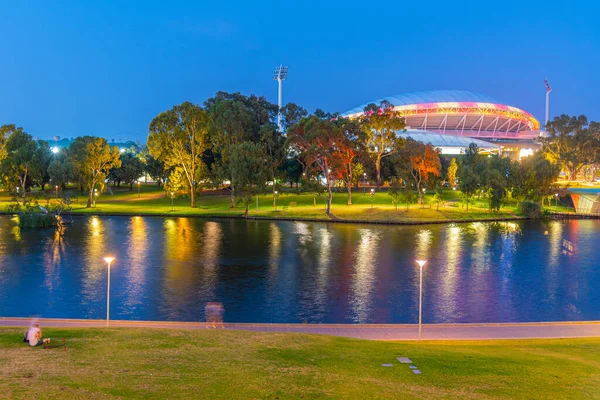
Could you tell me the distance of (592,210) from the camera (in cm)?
9075

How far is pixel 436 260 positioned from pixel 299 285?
15.6m

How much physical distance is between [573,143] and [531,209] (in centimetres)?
4823

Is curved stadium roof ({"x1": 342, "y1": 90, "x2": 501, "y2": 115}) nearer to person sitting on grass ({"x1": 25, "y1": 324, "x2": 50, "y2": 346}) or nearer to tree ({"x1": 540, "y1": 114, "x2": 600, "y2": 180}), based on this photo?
tree ({"x1": 540, "y1": 114, "x2": 600, "y2": 180})

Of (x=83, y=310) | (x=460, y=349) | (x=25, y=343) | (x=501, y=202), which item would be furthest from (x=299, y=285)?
(x=501, y=202)

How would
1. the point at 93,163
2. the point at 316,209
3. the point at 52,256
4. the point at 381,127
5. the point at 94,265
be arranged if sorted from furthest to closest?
the point at 381,127 → the point at 93,163 → the point at 316,209 → the point at 52,256 → the point at 94,265

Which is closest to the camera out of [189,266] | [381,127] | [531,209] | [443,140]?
[189,266]

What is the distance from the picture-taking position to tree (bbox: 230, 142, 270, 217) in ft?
270

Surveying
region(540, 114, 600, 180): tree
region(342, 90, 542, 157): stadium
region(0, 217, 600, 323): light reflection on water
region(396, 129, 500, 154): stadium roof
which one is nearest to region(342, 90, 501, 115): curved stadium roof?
region(342, 90, 542, 157): stadium

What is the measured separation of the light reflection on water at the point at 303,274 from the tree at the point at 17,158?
3845 cm

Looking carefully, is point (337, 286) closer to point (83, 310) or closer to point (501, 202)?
point (83, 310)

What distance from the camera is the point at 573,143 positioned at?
4887 inches

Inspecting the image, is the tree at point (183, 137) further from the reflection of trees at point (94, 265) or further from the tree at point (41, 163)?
the reflection of trees at point (94, 265)

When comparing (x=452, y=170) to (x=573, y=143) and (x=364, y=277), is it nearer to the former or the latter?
(x=573, y=143)

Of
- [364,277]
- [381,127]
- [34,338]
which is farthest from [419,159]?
[34,338]
